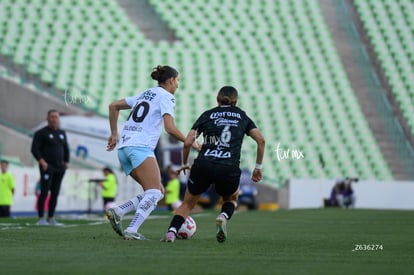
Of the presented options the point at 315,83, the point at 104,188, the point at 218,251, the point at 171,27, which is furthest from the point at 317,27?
the point at 218,251

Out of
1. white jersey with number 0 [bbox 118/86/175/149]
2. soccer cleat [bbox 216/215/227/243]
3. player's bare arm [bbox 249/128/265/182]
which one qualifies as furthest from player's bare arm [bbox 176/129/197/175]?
soccer cleat [bbox 216/215/227/243]

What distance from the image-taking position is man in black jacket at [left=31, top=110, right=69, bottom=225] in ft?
53.8

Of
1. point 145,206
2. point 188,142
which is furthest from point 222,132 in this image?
point 145,206

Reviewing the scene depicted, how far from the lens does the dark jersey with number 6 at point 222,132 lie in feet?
35.4

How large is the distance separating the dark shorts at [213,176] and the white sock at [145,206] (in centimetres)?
40

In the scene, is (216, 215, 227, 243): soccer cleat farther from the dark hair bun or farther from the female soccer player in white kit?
the dark hair bun

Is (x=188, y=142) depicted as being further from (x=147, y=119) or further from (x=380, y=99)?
(x=380, y=99)

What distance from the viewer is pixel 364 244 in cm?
1102

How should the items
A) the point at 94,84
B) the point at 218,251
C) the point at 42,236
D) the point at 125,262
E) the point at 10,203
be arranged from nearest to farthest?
the point at 125,262 < the point at 218,251 < the point at 42,236 < the point at 10,203 < the point at 94,84

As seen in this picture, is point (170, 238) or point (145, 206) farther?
point (145, 206)

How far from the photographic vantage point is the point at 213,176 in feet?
35.3

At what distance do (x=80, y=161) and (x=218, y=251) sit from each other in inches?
766

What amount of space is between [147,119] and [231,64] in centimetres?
2558

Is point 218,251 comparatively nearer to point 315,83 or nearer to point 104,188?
point 104,188
